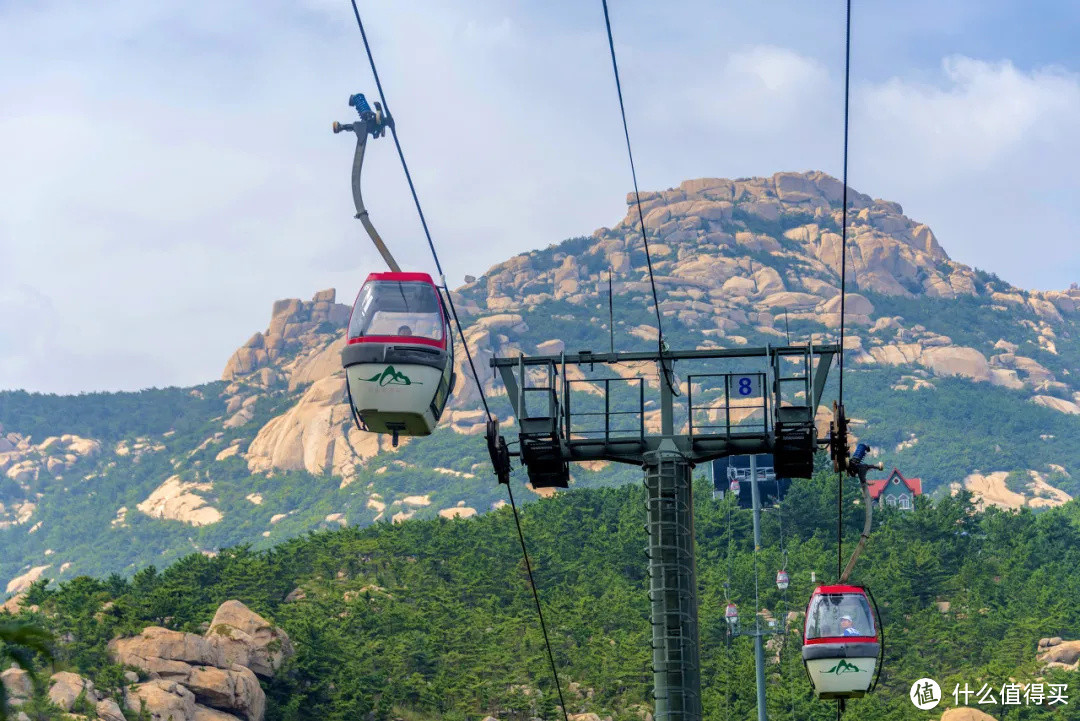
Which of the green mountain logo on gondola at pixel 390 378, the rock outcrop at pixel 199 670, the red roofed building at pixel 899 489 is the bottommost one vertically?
the red roofed building at pixel 899 489

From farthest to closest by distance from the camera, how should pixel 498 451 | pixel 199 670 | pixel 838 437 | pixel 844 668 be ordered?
pixel 199 670, pixel 844 668, pixel 838 437, pixel 498 451

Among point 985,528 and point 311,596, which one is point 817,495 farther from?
point 311,596

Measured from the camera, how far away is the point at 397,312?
74.3 feet

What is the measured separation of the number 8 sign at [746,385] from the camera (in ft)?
93.8

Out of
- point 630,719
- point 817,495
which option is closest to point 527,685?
point 630,719

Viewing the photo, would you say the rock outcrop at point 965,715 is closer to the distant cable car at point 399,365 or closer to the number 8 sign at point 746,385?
the number 8 sign at point 746,385

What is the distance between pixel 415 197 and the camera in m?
21.6

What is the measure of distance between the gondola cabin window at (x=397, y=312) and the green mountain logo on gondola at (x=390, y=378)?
0.55 metres

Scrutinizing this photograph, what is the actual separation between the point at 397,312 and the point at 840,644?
13254 mm

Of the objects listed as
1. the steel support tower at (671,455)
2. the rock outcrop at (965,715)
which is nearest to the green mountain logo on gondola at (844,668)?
the steel support tower at (671,455)

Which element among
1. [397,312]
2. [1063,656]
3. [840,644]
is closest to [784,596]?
[1063,656]

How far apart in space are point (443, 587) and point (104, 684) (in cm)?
3282

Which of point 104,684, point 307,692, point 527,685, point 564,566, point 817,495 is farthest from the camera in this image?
point 817,495

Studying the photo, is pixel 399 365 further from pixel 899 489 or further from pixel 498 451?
pixel 899 489
